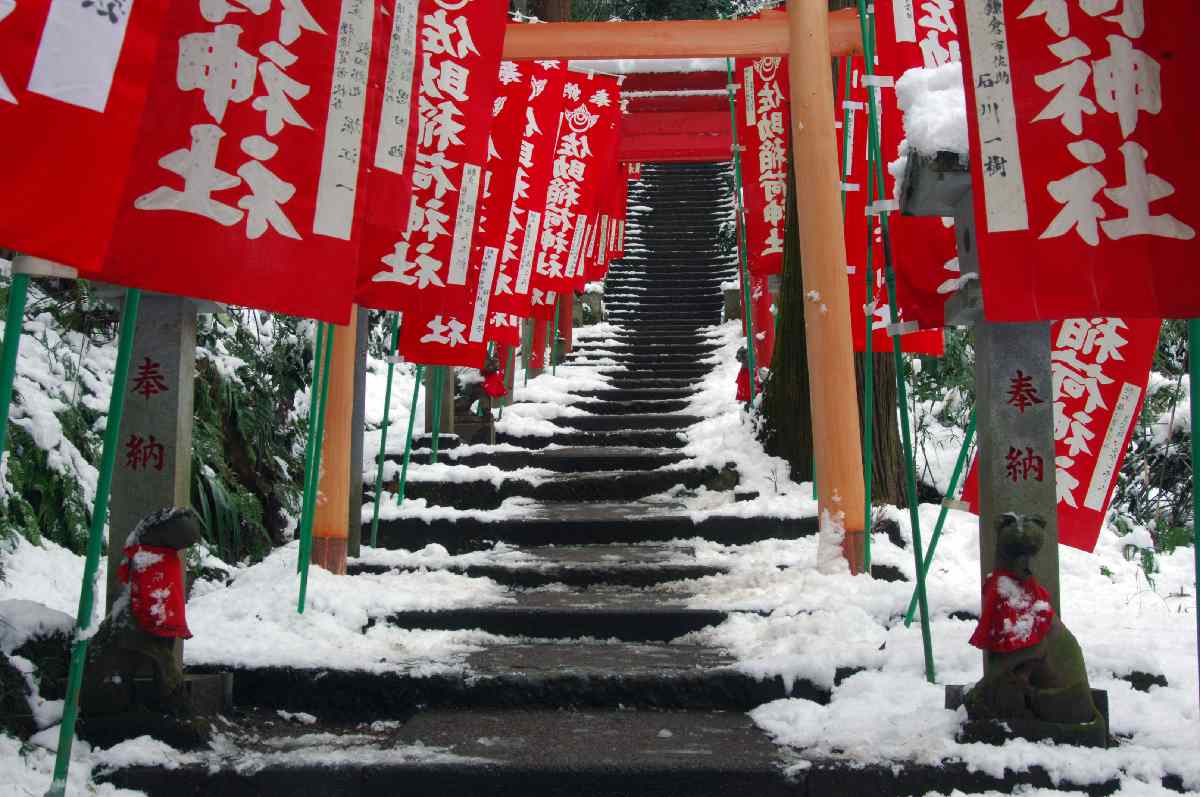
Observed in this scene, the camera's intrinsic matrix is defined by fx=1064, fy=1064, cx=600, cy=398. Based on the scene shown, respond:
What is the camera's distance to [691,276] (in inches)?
722

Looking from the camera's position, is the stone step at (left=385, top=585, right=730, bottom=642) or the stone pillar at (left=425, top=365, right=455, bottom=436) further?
the stone pillar at (left=425, top=365, right=455, bottom=436)

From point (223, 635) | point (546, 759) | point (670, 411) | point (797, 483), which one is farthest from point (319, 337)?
point (670, 411)

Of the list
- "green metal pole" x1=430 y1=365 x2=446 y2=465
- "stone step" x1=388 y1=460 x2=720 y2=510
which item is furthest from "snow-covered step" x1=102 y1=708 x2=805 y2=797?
"green metal pole" x1=430 y1=365 x2=446 y2=465

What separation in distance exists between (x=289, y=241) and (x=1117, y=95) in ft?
7.72

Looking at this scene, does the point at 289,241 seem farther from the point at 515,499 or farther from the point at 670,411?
the point at 670,411

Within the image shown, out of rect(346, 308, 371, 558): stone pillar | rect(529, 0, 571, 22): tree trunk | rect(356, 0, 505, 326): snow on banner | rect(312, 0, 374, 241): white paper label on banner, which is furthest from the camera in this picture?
rect(529, 0, 571, 22): tree trunk

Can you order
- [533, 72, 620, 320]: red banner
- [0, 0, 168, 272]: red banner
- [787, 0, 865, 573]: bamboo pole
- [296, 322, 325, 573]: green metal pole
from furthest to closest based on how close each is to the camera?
[533, 72, 620, 320]: red banner
[787, 0, 865, 573]: bamboo pole
[296, 322, 325, 573]: green metal pole
[0, 0, 168, 272]: red banner

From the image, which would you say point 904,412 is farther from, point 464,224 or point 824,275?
point 464,224

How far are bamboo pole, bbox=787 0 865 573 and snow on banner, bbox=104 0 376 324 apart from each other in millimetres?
2982

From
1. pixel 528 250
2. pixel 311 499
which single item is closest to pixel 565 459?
pixel 528 250

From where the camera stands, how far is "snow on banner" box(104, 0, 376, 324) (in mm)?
2906

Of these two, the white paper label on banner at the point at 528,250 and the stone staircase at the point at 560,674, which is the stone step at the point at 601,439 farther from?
the white paper label on banner at the point at 528,250

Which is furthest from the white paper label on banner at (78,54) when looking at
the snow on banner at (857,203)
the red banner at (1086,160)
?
the snow on banner at (857,203)

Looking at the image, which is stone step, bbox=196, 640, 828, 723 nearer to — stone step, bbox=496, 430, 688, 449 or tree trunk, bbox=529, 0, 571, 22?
stone step, bbox=496, 430, 688, 449
